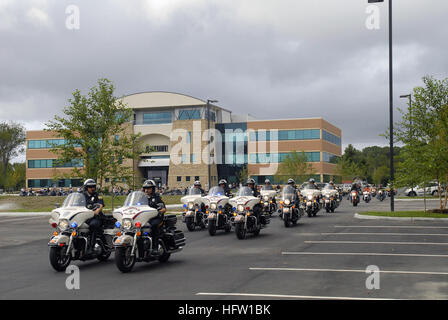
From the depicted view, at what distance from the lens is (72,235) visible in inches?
414

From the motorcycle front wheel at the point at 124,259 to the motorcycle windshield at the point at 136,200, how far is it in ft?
3.33

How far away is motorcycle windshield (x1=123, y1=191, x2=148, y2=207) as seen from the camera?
1058 cm

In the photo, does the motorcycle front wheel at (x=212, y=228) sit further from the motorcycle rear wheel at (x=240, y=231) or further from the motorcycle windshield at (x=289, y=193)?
the motorcycle windshield at (x=289, y=193)

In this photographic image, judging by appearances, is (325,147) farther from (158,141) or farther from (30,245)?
(30,245)

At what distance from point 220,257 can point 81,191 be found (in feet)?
12.0

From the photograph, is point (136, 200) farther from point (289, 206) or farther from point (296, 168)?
point (296, 168)

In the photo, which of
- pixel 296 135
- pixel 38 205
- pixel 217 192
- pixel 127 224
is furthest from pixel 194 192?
pixel 296 135

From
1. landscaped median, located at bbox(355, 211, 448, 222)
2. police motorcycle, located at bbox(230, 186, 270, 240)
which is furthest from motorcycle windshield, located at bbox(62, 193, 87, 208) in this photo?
landscaped median, located at bbox(355, 211, 448, 222)

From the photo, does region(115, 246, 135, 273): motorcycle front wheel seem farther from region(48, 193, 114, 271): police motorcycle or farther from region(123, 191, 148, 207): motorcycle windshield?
region(48, 193, 114, 271): police motorcycle

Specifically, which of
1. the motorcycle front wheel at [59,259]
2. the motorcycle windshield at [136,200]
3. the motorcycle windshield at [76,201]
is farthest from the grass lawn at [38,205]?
the motorcycle windshield at [136,200]

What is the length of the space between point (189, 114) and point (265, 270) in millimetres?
76084

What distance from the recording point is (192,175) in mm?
82625

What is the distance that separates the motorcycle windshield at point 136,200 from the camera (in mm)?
10578
